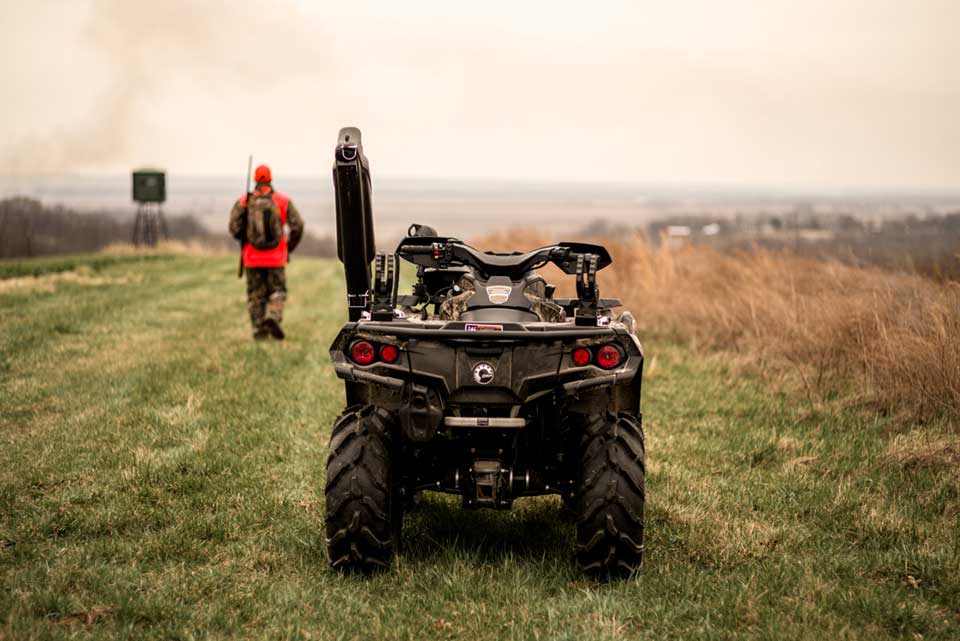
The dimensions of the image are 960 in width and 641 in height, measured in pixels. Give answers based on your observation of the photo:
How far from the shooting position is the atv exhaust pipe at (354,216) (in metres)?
5.62

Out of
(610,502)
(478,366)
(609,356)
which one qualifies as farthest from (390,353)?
(610,502)

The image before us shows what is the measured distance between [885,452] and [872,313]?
290 centimetres

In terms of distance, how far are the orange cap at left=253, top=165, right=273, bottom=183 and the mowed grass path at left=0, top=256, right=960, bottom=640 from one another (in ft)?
12.2

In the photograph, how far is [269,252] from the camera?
549 inches

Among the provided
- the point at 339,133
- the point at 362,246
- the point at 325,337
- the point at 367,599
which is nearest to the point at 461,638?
the point at 367,599

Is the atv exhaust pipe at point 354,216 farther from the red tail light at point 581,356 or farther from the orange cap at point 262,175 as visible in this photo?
the orange cap at point 262,175

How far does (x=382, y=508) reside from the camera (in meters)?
5.25

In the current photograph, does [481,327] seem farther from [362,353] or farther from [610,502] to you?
[610,502]

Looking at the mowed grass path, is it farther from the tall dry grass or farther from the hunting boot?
the hunting boot

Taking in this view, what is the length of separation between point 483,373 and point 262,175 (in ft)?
32.0

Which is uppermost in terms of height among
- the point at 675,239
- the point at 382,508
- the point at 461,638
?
the point at 675,239

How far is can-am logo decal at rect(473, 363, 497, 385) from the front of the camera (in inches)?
199

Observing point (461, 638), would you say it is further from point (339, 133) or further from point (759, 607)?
point (339, 133)

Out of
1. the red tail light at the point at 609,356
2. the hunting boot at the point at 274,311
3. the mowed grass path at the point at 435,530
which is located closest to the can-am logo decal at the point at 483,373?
the red tail light at the point at 609,356
